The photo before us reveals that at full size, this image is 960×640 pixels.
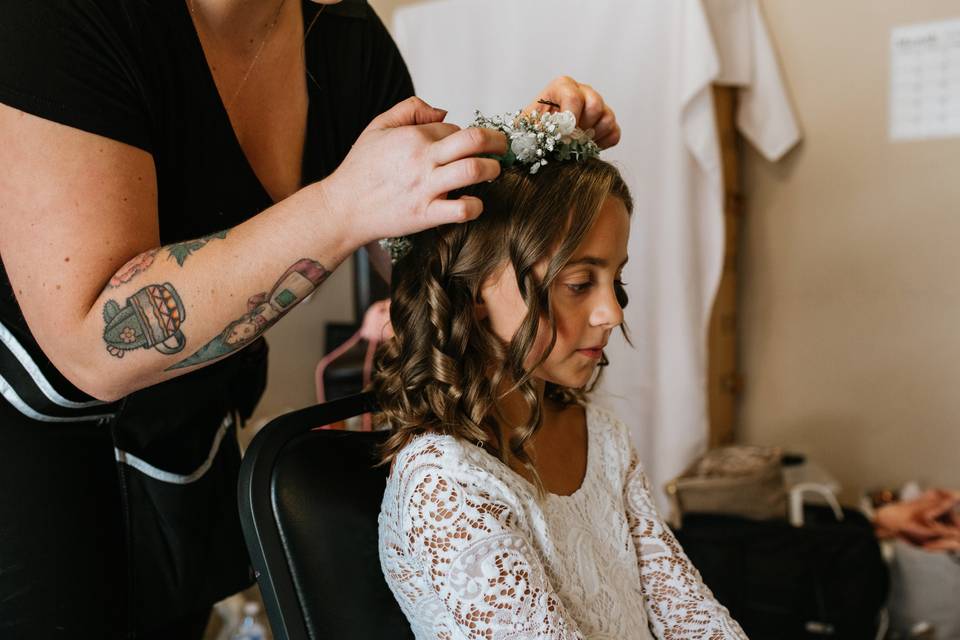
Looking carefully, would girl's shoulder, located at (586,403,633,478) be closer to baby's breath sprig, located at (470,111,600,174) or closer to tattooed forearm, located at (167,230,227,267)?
baby's breath sprig, located at (470,111,600,174)

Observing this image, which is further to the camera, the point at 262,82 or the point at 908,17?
the point at 908,17

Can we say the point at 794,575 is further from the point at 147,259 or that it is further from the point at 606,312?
the point at 147,259

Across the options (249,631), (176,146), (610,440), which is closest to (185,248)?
(176,146)

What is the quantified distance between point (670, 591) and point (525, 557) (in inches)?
12.0

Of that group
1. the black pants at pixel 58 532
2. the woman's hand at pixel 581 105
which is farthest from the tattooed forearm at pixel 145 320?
the woman's hand at pixel 581 105

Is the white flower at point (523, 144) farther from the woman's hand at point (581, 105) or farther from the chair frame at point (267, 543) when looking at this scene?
the chair frame at point (267, 543)

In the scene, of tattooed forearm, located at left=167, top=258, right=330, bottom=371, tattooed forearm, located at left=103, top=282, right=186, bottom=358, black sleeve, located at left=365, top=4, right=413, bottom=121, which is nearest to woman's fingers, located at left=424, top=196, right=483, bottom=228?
tattooed forearm, located at left=167, top=258, right=330, bottom=371

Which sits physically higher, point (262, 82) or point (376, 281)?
point (262, 82)

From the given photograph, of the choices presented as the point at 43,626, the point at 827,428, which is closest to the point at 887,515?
the point at 827,428

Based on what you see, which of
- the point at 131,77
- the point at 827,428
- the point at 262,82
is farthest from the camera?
the point at 827,428

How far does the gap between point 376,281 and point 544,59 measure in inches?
33.3

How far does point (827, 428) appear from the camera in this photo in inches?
101

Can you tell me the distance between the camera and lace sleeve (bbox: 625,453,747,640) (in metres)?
1.07

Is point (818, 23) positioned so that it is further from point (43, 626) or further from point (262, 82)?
point (43, 626)
